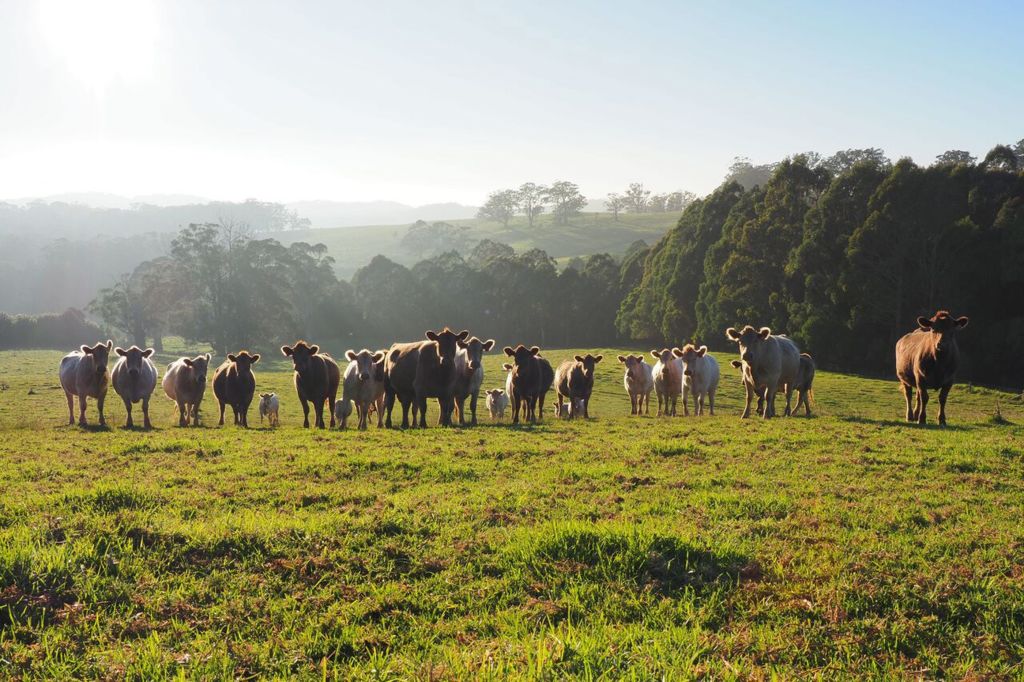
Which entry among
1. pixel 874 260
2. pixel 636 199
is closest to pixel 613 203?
pixel 636 199

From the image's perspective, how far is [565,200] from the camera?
164m

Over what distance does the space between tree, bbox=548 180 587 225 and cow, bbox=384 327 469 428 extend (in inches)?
5813

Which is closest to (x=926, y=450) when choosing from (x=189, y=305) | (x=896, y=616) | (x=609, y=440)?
(x=609, y=440)

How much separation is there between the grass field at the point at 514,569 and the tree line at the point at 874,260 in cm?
3152

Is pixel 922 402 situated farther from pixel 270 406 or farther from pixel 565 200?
pixel 565 200

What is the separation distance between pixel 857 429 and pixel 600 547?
9878mm

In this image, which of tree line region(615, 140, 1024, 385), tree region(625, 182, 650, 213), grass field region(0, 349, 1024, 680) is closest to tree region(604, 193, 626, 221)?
tree region(625, 182, 650, 213)

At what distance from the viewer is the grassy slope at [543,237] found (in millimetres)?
139500

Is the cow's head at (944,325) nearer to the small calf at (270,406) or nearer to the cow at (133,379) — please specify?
the cow at (133,379)

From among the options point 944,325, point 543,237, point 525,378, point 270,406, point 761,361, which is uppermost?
point 543,237

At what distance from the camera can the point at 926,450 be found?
1081cm

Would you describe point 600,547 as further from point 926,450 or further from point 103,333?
point 103,333

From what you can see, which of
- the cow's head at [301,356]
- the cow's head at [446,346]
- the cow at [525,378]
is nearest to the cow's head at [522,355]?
the cow at [525,378]

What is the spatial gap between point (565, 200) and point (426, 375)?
499 feet
